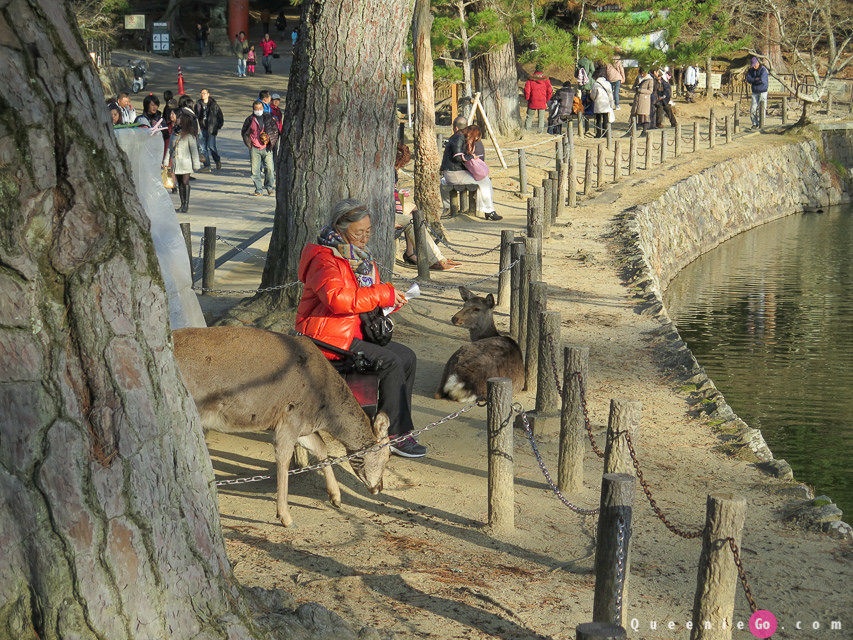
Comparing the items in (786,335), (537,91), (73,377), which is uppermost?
(537,91)

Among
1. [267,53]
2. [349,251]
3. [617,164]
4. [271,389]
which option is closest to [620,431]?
[271,389]

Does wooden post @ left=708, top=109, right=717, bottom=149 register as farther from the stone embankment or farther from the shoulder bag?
the shoulder bag

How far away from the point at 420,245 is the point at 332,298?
22.8 ft

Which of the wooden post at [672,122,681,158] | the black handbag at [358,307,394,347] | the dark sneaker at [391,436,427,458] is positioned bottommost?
the dark sneaker at [391,436,427,458]

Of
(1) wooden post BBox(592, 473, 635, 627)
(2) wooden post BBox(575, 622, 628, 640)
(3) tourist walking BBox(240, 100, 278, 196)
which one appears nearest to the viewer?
(2) wooden post BBox(575, 622, 628, 640)

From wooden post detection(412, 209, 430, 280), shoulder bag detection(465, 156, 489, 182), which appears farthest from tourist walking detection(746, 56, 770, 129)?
wooden post detection(412, 209, 430, 280)

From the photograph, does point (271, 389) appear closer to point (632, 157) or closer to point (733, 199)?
point (632, 157)

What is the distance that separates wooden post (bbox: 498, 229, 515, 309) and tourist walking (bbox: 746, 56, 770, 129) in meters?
20.1

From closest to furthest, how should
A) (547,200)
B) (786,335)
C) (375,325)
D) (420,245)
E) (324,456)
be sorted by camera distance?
(324,456) → (375,325) → (420,245) → (786,335) → (547,200)

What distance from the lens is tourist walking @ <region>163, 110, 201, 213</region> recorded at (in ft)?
53.7

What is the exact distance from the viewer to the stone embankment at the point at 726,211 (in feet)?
27.7

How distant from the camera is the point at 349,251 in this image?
20.4 feet

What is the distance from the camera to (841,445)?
9.88 metres

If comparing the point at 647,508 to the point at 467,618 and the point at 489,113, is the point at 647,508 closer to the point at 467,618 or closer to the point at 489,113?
the point at 467,618
